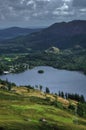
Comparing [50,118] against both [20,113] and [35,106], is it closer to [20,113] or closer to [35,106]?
[20,113]

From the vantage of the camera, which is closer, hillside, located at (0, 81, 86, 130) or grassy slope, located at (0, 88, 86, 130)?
grassy slope, located at (0, 88, 86, 130)

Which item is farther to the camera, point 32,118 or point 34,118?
point 34,118

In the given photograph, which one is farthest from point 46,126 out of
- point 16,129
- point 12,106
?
point 12,106

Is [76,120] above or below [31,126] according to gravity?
below

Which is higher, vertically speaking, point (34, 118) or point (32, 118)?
point (32, 118)

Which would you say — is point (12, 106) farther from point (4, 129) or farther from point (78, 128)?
point (4, 129)

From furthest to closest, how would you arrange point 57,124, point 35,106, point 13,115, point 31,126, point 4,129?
1. point 35,106
2. point 13,115
3. point 57,124
4. point 31,126
5. point 4,129

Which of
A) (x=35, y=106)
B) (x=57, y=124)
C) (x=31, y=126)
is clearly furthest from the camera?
(x=35, y=106)

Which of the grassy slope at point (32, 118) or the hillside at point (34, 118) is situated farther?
the hillside at point (34, 118)

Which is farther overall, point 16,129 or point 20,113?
point 20,113
